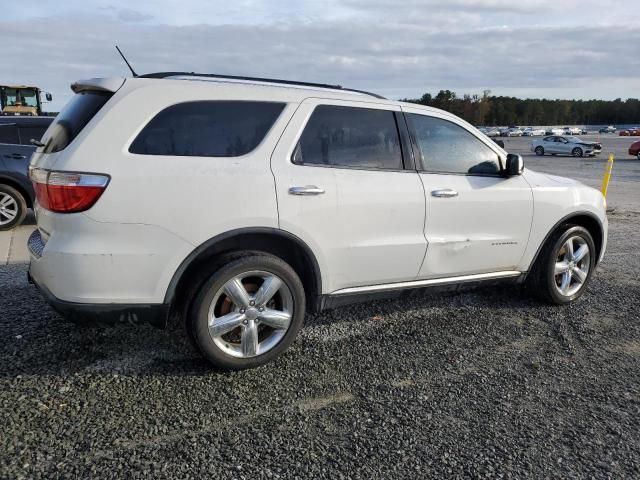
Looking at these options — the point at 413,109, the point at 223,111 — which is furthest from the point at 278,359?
the point at 413,109

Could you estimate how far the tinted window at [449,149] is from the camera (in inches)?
162

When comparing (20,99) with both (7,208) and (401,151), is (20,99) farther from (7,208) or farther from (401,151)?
(401,151)

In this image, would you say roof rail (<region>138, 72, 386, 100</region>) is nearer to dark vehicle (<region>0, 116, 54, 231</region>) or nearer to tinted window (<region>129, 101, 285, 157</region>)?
tinted window (<region>129, 101, 285, 157</region>)

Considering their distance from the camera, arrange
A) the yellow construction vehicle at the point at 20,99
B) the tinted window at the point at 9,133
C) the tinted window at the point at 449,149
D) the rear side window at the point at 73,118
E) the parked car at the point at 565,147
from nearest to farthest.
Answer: the rear side window at the point at 73,118 → the tinted window at the point at 449,149 → the tinted window at the point at 9,133 → the yellow construction vehicle at the point at 20,99 → the parked car at the point at 565,147

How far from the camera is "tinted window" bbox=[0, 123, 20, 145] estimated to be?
26.6ft

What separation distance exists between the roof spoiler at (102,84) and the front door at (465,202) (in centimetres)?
203

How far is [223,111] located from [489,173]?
2.22 metres

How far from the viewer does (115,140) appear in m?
3.05

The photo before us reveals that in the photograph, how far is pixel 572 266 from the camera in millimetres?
4934

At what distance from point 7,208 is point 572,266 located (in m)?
7.57

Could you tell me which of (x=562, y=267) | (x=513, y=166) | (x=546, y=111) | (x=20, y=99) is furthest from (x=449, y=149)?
(x=546, y=111)

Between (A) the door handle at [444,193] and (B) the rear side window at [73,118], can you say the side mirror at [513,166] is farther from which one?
(B) the rear side window at [73,118]

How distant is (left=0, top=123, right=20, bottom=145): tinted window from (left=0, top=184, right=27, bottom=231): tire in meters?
0.72

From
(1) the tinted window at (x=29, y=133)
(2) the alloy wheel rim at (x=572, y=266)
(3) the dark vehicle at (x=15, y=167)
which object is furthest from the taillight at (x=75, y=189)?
(1) the tinted window at (x=29, y=133)
